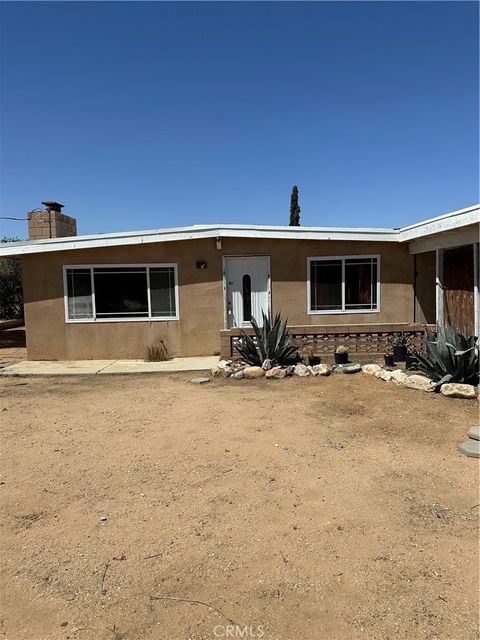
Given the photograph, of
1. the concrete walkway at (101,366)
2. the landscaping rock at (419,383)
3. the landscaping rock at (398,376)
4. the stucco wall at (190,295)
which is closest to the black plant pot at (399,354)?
the landscaping rock at (398,376)

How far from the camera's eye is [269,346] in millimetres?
8383

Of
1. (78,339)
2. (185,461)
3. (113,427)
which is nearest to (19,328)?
(78,339)

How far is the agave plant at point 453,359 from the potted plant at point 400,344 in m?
1.76

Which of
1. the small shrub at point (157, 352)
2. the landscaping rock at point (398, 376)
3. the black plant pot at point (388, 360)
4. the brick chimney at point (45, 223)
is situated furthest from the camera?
the brick chimney at point (45, 223)

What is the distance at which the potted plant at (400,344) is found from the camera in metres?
8.65

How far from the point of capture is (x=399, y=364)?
8641mm

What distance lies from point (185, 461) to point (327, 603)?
213 centimetres

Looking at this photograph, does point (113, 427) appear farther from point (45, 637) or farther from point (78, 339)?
point (78, 339)

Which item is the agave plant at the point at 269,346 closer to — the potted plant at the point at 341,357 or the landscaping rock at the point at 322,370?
the landscaping rock at the point at 322,370

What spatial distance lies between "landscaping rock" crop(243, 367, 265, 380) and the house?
8.07ft

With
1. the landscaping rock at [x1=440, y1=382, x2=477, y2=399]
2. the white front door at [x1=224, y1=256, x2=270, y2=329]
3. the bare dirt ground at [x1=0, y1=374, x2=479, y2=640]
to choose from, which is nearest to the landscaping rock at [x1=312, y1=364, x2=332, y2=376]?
the landscaping rock at [x1=440, y1=382, x2=477, y2=399]

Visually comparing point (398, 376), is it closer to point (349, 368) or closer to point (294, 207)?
point (349, 368)

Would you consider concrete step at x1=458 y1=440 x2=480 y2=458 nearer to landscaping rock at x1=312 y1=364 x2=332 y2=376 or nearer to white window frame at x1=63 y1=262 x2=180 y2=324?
landscaping rock at x1=312 y1=364 x2=332 y2=376

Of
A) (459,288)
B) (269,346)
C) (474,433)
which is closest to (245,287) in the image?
(269,346)
